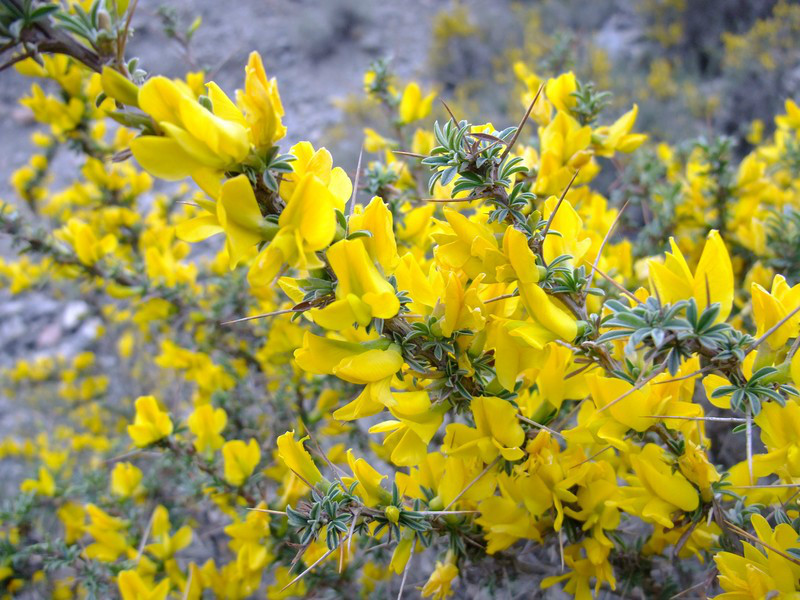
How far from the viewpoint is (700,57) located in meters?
5.54

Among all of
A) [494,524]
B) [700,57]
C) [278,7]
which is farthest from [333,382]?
[278,7]

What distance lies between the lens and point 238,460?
1136 millimetres

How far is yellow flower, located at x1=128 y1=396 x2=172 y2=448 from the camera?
3.63 feet

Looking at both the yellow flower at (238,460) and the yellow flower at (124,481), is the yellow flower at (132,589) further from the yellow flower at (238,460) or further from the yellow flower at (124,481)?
the yellow flower at (124,481)

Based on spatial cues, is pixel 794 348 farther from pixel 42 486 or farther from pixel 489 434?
pixel 42 486

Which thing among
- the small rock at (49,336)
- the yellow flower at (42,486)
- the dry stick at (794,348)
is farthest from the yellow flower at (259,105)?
the small rock at (49,336)

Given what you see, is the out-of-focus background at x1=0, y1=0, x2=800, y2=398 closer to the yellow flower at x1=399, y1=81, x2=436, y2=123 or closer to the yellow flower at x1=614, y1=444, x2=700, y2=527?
the yellow flower at x1=399, y1=81, x2=436, y2=123

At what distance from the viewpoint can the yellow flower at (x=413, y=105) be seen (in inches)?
55.8

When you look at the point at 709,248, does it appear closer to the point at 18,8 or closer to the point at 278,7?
the point at 18,8

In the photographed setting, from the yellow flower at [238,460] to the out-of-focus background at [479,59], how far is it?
1.23 metres

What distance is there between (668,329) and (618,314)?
5 cm

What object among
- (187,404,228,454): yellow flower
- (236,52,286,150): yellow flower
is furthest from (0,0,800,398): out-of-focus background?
(236,52,286,150): yellow flower

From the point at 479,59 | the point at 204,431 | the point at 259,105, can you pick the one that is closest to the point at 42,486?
the point at 204,431

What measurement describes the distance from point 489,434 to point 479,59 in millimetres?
6654
